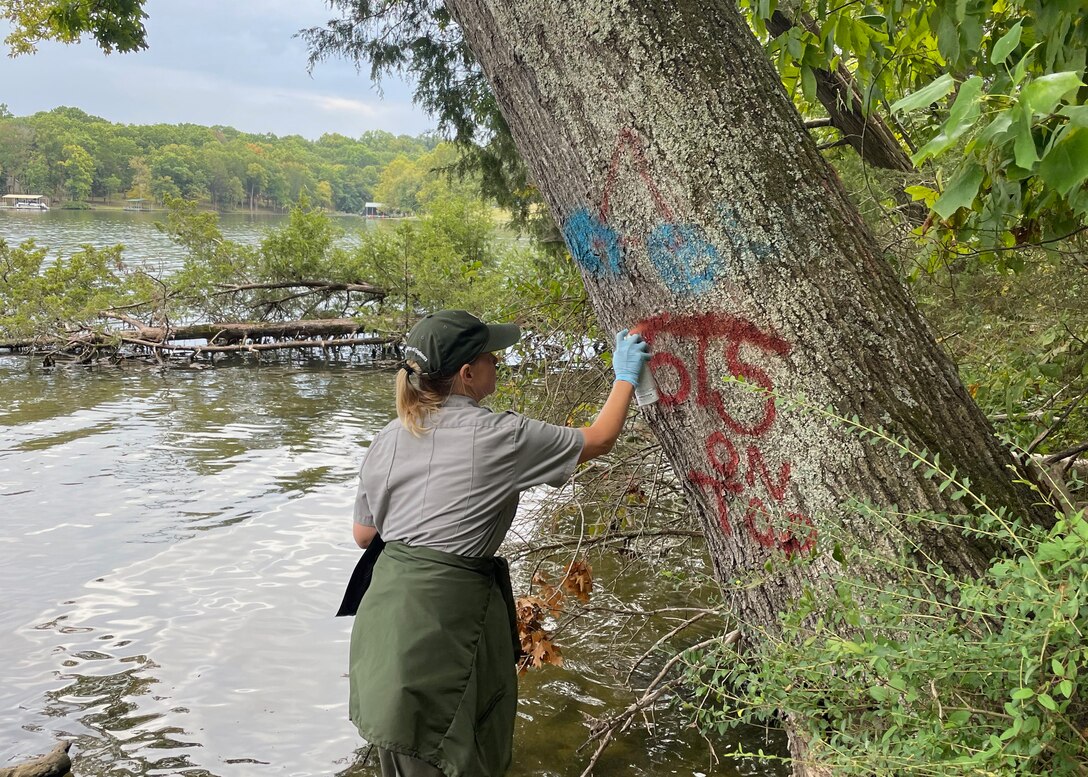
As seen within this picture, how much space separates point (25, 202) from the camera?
5269cm

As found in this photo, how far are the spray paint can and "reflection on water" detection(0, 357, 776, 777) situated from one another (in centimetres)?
244

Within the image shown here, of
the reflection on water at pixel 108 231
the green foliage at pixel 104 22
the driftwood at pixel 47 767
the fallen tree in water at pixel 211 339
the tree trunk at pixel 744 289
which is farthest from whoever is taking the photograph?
the reflection on water at pixel 108 231

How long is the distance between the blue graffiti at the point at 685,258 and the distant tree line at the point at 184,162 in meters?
44.5

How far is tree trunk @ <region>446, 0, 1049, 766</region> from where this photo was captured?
205cm

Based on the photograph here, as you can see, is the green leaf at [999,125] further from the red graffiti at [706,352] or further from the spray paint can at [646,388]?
the spray paint can at [646,388]

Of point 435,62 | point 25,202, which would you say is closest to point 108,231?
point 25,202

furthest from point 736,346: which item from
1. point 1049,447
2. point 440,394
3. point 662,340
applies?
point 1049,447

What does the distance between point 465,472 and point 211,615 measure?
4014 millimetres

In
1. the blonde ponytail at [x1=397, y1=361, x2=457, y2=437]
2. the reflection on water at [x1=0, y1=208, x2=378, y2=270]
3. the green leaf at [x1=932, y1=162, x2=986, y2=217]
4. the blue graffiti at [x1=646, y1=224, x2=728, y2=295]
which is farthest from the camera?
the reflection on water at [x1=0, y1=208, x2=378, y2=270]

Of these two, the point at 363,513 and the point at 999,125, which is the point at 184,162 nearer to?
the point at 363,513

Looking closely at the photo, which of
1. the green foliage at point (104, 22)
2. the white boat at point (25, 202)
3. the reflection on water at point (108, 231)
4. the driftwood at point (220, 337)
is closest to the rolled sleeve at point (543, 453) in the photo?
the green foliage at point (104, 22)

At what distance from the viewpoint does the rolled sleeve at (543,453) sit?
8.45ft

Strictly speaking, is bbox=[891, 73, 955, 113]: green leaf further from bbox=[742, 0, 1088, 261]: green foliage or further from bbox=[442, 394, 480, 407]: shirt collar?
bbox=[442, 394, 480, 407]: shirt collar

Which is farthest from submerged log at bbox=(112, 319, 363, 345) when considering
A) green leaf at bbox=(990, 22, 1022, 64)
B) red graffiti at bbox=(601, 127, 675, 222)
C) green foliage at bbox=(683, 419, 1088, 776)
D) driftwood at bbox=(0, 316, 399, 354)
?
green leaf at bbox=(990, 22, 1022, 64)
